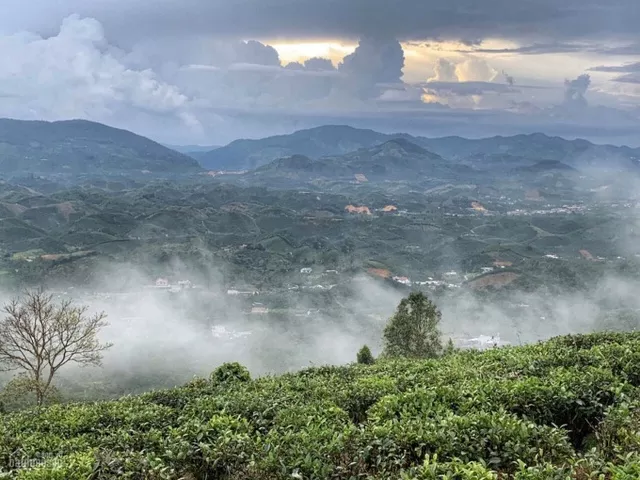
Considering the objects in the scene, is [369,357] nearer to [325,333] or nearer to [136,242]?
[325,333]

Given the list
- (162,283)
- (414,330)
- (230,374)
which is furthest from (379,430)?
(162,283)

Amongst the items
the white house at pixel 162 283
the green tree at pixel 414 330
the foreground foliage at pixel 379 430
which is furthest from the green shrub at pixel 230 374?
the white house at pixel 162 283

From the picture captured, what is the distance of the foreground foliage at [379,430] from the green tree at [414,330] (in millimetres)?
20891

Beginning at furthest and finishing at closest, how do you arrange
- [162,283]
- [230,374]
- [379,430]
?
1. [162,283]
2. [230,374]
3. [379,430]

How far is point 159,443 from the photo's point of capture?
9203mm

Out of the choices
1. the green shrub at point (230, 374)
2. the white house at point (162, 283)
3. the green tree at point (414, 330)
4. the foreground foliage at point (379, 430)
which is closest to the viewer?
the foreground foliage at point (379, 430)

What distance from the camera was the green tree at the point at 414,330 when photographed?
115ft

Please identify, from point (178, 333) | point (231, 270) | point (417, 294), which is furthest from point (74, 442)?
point (231, 270)

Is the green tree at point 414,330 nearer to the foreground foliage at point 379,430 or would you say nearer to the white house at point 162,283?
the foreground foliage at point 379,430

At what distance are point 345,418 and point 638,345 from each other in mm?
8514

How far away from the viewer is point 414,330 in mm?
35562

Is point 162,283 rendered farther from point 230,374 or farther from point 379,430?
point 379,430

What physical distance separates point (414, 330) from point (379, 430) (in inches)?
1118

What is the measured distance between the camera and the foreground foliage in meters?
7.22
